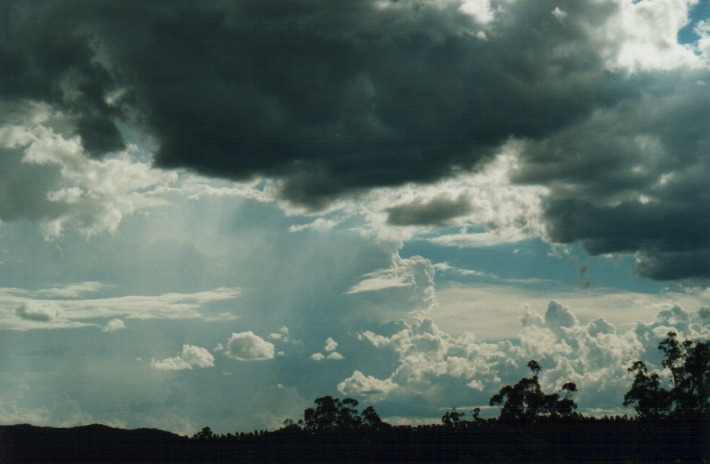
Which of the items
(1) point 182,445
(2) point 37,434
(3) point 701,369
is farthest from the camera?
(3) point 701,369

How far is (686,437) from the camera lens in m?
110

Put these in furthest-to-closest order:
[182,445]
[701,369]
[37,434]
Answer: [701,369] → [37,434] → [182,445]

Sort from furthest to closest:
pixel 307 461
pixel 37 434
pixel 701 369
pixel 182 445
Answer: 1. pixel 701 369
2. pixel 37 434
3. pixel 182 445
4. pixel 307 461

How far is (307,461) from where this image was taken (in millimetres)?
106625

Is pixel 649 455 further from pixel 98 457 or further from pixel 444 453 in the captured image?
pixel 98 457

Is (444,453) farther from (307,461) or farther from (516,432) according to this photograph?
(307,461)

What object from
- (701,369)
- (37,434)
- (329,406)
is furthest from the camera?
(329,406)

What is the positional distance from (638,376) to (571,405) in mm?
14218

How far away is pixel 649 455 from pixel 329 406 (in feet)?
262

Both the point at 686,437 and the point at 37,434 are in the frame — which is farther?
the point at 37,434

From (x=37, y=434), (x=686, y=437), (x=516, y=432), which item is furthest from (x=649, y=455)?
(x=37, y=434)

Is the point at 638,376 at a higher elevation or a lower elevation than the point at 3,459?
higher

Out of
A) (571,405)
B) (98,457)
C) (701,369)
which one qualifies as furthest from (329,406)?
(701,369)

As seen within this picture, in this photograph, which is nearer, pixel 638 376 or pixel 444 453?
pixel 444 453
